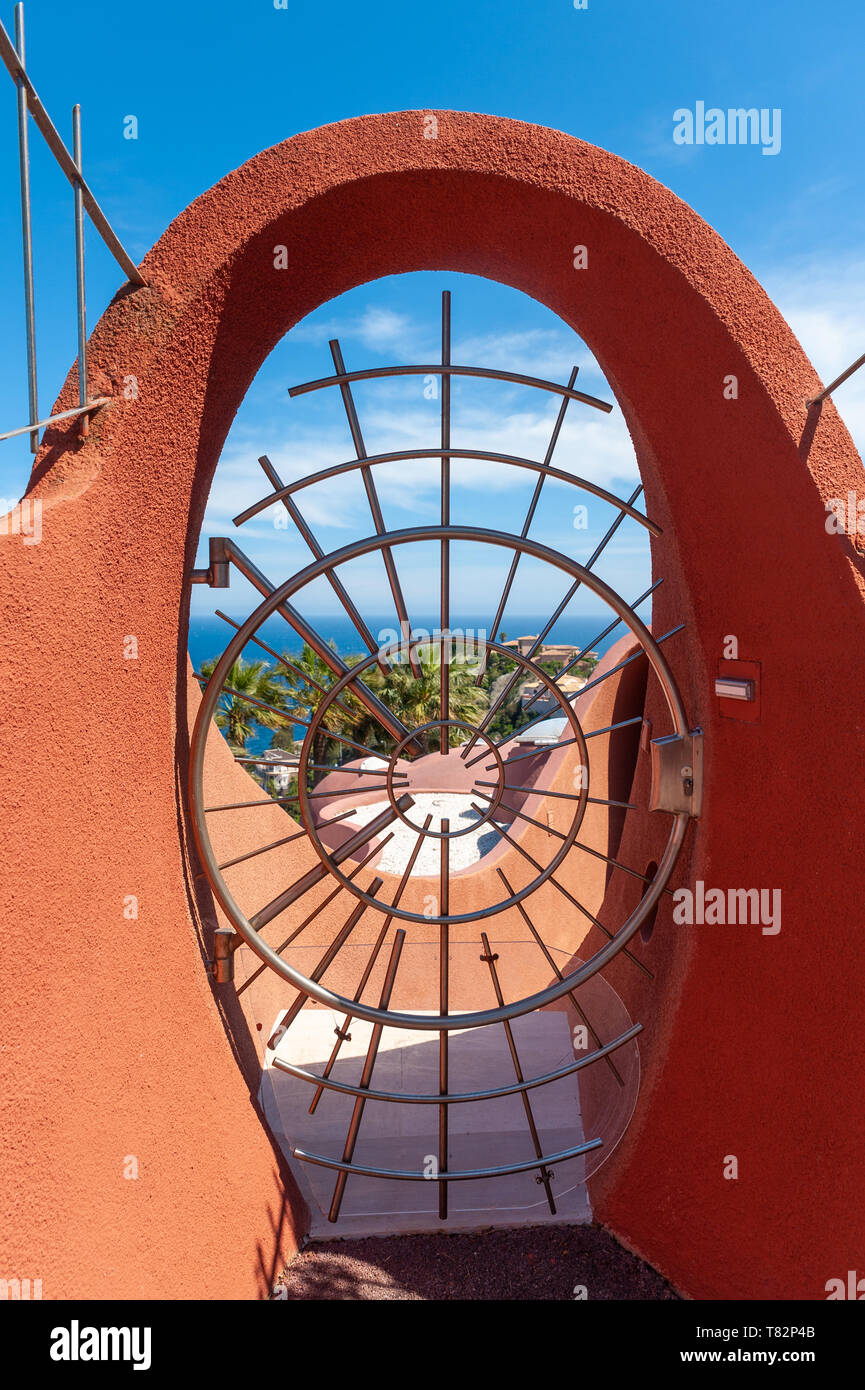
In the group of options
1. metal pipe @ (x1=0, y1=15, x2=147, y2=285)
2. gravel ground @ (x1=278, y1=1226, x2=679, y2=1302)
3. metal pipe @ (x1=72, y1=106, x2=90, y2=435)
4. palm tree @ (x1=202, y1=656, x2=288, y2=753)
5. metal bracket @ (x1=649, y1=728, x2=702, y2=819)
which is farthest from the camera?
palm tree @ (x1=202, y1=656, x2=288, y2=753)

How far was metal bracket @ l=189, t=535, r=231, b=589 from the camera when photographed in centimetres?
392

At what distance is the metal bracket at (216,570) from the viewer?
3.92 m

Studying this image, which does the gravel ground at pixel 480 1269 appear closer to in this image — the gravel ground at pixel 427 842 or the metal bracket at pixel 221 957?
the metal bracket at pixel 221 957

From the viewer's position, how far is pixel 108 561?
3234mm

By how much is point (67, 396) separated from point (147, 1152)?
3.21 metres

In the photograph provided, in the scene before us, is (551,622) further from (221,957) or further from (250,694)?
(250,694)

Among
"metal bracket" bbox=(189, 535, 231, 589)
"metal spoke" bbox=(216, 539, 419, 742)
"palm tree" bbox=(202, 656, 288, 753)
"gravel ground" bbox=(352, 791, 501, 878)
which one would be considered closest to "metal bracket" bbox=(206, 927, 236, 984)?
"metal spoke" bbox=(216, 539, 419, 742)

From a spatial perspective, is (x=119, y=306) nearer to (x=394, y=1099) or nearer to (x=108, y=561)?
(x=108, y=561)

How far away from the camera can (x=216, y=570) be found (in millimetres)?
3914

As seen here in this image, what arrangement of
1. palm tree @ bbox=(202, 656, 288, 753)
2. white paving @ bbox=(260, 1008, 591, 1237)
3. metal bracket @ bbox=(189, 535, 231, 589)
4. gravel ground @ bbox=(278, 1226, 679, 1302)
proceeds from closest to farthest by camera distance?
metal bracket @ bbox=(189, 535, 231, 589) < gravel ground @ bbox=(278, 1226, 679, 1302) < white paving @ bbox=(260, 1008, 591, 1237) < palm tree @ bbox=(202, 656, 288, 753)

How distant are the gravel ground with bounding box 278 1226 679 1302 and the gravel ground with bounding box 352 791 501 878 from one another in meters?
4.31

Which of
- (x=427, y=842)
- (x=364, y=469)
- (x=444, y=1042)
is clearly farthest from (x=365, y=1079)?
(x=427, y=842)

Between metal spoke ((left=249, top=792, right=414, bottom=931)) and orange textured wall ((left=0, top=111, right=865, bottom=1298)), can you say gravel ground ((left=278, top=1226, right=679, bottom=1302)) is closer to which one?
orange textured wall ((left=0, top=111, right=865, bottom=1298))
